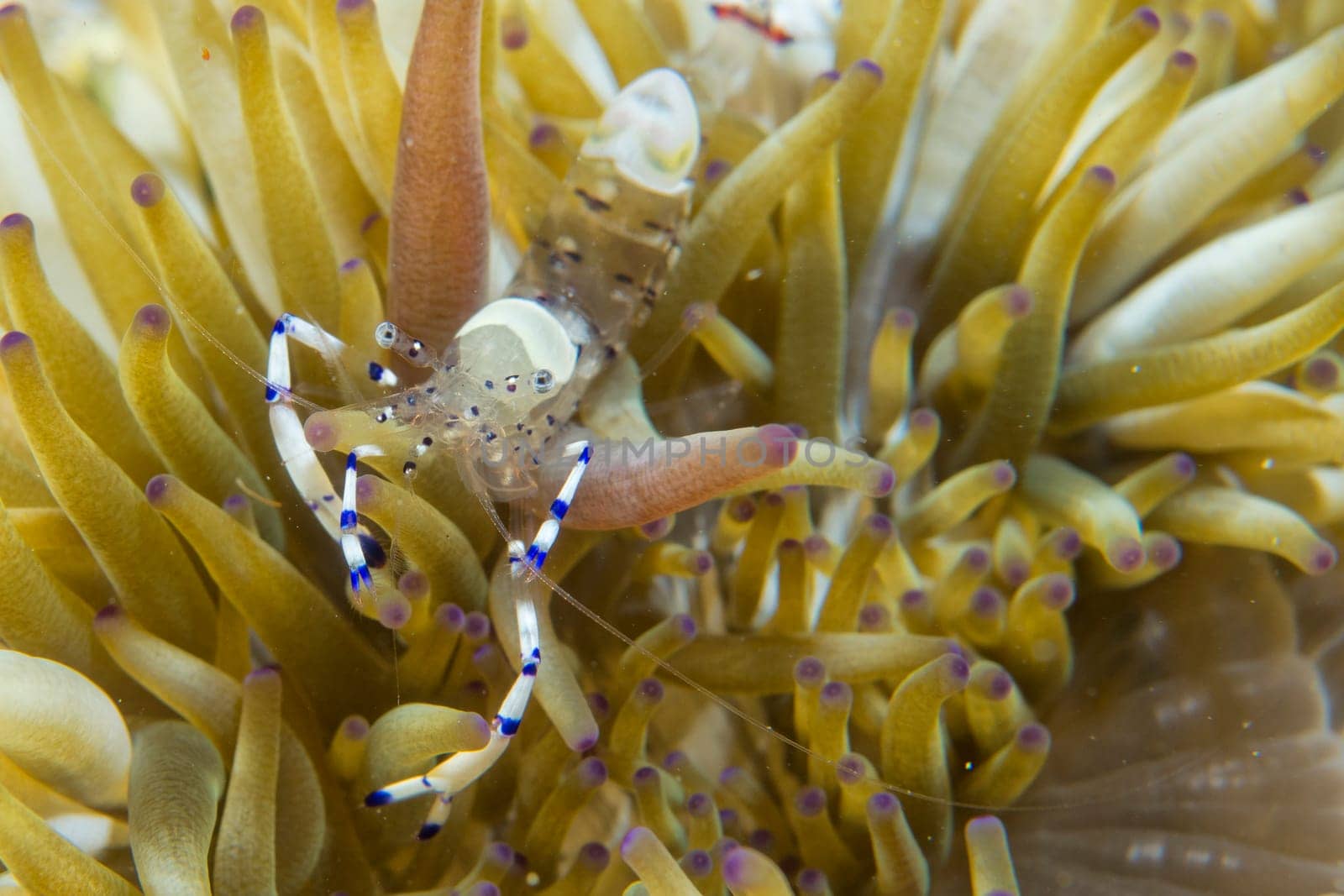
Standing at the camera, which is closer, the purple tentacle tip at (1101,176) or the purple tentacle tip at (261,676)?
the purple tentacle tip at (261,676)

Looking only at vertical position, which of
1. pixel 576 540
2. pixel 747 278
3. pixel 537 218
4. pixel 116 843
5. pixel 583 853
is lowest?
pixel 583 853

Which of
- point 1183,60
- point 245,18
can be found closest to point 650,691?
point 245,18

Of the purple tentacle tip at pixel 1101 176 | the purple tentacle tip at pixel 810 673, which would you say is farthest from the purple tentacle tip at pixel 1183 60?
the purple tentacle tip at pixel 810 673

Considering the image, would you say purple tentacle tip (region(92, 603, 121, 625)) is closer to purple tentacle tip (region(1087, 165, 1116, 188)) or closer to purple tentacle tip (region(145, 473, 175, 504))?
purple tentacle tip (region(145, 473, 175, 504))

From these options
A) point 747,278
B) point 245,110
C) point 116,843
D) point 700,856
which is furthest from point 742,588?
point 245,110

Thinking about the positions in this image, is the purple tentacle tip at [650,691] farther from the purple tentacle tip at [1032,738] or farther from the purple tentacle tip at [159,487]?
the purple tentacle tip at [159,487]

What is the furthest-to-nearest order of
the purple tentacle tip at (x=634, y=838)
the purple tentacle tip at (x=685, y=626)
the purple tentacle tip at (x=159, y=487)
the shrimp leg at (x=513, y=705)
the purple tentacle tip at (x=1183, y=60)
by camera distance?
the purple tentacle tip at (x=1183, y=60)
the purple tentacle tip at (x=685, y=626)
the shrimp leg at (x=513, y=705)
the purple tentacle tip at (x=159, y=487)
the purple tentacle tip at (x=634, y=838)

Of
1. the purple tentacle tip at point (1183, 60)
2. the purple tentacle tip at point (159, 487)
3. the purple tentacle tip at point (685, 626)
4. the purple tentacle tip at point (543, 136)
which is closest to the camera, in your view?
the purple tentacle tip at point (159, 487)

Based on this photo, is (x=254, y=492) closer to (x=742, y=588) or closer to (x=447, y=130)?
(x=447, y=130)
